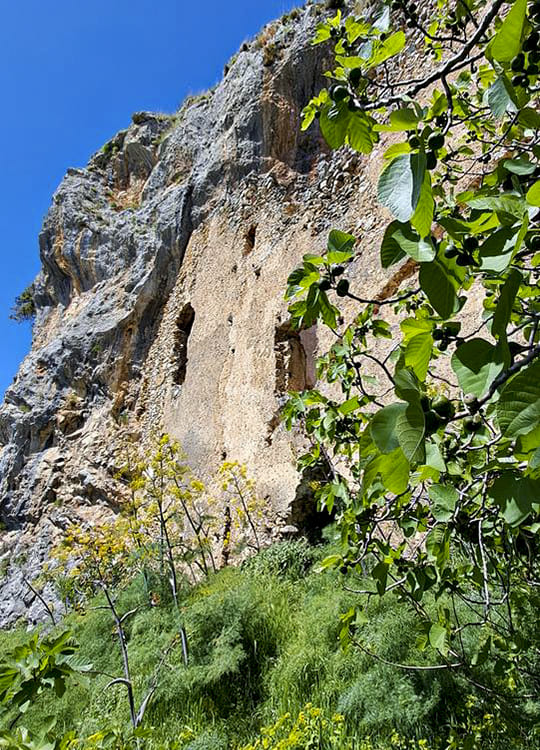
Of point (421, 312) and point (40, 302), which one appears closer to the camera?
point (421, 312)

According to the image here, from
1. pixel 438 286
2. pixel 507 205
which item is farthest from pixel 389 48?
pixel 438 286

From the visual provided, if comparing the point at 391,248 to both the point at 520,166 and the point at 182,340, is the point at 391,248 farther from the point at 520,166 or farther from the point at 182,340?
the point at 182,340

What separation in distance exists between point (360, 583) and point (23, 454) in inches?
405

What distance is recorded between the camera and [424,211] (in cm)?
48

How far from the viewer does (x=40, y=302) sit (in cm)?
1507

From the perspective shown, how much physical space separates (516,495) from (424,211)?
34 cm

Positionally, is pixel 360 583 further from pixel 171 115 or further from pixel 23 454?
pixel 171 115

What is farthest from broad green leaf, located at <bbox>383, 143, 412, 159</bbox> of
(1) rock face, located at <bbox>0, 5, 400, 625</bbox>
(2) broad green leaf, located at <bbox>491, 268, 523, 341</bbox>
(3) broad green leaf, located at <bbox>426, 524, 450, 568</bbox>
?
(1) rock face, located at <bbox>0, 5, 400, 625</bbox>

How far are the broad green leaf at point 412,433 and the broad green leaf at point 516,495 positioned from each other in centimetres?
17

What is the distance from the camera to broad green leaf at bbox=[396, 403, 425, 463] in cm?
43

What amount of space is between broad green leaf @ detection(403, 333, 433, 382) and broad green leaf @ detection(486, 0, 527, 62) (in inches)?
13.1

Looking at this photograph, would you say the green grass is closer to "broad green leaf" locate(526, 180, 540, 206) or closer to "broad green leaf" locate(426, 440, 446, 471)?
"broad green leaf" locate(426, 440, 446, 471)

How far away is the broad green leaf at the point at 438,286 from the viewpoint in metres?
0.47

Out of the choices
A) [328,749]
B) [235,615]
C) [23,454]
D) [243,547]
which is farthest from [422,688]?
[23,454]
